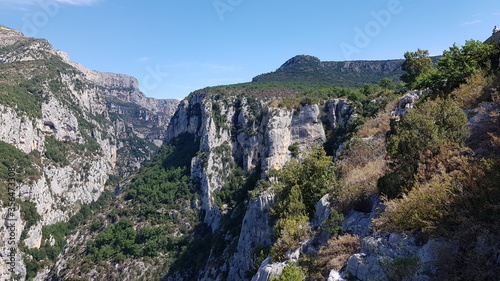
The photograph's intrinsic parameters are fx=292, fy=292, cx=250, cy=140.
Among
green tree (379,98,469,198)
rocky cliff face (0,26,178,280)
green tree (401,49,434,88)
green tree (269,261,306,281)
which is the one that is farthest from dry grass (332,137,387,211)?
rocky cliff face (0,26,178,280)

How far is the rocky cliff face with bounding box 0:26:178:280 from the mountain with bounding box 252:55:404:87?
86.8m

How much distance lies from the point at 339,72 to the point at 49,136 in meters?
134

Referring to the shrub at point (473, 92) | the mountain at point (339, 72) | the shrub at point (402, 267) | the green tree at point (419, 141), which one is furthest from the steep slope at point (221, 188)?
the mountain at point (339, 72)

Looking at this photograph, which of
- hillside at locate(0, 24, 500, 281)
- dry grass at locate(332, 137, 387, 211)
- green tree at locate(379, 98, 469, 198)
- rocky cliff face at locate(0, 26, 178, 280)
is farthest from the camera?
rocky cliff face at locate(0, 26, 178, 280)

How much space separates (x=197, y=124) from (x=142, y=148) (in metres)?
91.3

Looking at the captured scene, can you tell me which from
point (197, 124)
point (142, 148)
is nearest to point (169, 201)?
point (197, 124)

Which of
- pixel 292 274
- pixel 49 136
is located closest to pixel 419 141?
pixel 292 274

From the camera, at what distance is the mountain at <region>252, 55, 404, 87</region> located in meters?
138

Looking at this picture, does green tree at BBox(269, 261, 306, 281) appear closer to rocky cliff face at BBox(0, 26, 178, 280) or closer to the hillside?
the hillside

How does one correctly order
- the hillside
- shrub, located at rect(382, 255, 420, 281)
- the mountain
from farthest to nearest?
the mountain, the hillside, shrub, located at rect(382, 255, 420, 281)

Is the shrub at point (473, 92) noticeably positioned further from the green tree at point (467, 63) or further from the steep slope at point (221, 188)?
the steep slope at point (221, 188)

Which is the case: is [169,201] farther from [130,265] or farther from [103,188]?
[103,188]

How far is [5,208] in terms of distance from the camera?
7038 cm

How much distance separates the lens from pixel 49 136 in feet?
359
